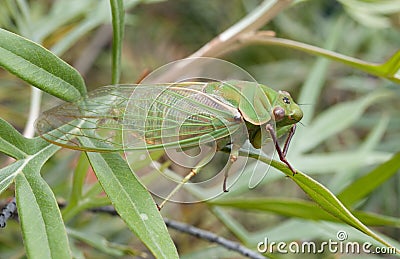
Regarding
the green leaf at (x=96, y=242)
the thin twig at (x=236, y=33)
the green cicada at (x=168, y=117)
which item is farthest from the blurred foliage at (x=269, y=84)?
the green cicada at (x=168, y=117)

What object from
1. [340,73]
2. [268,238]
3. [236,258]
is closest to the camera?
[268,238]

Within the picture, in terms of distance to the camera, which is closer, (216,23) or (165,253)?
(165,253)

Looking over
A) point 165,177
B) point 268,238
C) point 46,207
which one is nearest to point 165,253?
point 46,207

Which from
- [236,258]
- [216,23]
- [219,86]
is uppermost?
[219,86]

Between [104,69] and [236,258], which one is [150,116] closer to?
[236,258]

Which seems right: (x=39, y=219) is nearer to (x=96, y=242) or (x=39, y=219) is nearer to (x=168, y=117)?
(x=168, y=117)

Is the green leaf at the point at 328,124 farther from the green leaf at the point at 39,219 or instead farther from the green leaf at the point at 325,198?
the green leaf at the point at 39,219

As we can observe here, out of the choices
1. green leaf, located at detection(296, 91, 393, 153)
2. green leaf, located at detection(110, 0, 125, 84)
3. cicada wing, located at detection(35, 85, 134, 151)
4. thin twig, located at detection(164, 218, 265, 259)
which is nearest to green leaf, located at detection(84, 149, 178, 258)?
cicada wing, located at detection(35, 85, 134, 151)
